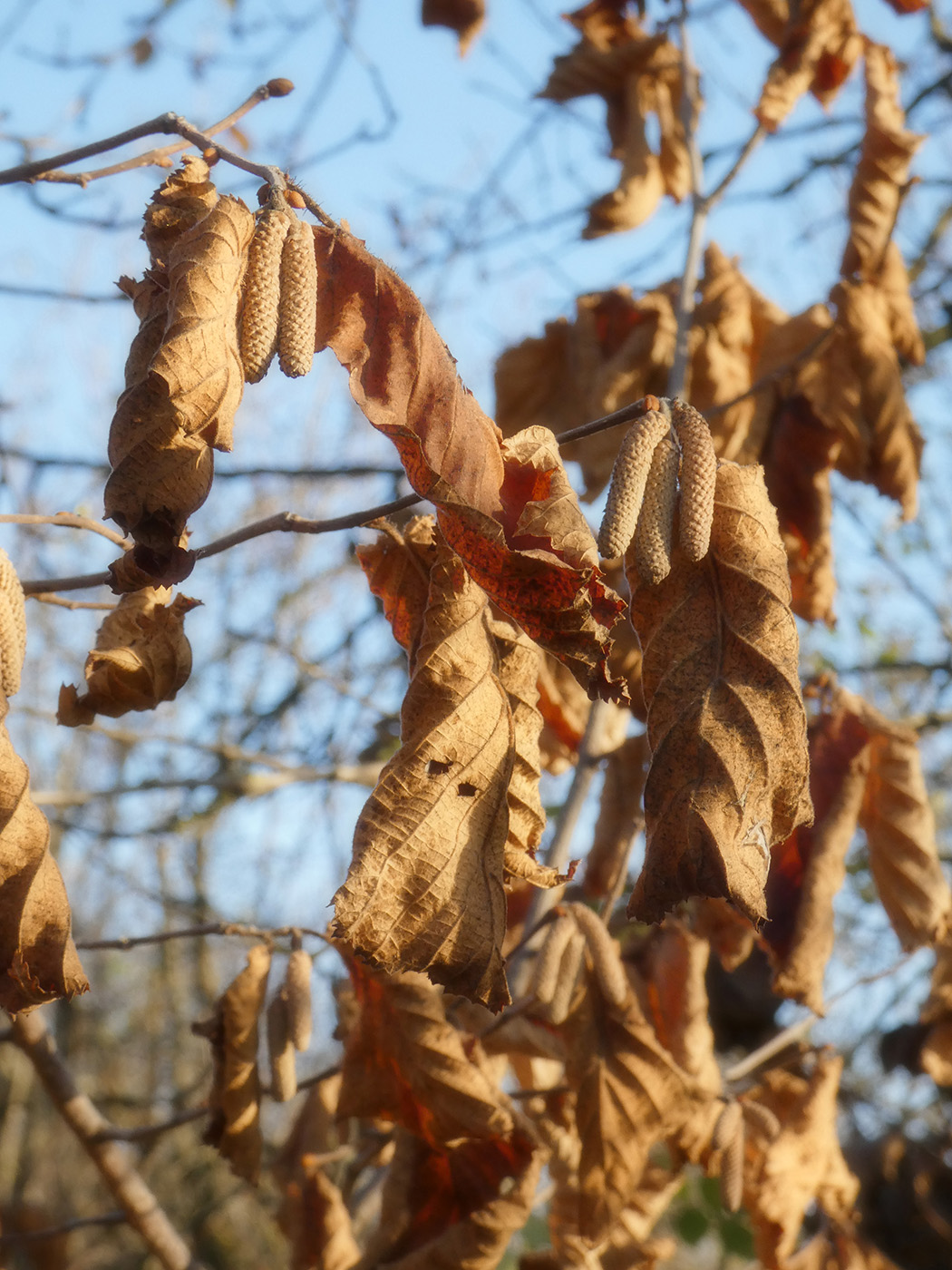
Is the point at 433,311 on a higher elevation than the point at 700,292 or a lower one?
higher

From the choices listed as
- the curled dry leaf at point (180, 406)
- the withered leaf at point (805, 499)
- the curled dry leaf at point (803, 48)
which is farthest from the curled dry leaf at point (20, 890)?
the curled dry leaf at point (803, 48)

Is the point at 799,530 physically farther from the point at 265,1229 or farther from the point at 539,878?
the point at 265,1229

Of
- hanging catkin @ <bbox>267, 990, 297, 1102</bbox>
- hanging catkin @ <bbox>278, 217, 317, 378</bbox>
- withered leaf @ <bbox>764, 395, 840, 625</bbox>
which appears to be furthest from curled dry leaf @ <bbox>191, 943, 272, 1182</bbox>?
withered leaf @ <bbox>764, 395, 840, 625</bbox>

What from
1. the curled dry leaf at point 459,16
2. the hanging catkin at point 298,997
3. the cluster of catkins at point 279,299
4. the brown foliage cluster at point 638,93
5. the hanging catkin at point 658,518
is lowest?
the hanging catkin at point 298,997

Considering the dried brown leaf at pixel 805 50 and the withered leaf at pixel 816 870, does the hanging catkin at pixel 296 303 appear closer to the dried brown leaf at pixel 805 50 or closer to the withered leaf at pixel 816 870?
the withered leaf at pixel 816 870

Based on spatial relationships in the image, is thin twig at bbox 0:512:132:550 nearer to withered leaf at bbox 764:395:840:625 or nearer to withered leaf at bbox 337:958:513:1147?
withered leaf at bbox 337:958:513:1147

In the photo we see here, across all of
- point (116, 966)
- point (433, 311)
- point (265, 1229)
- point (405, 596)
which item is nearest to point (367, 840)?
point (405, 596)
